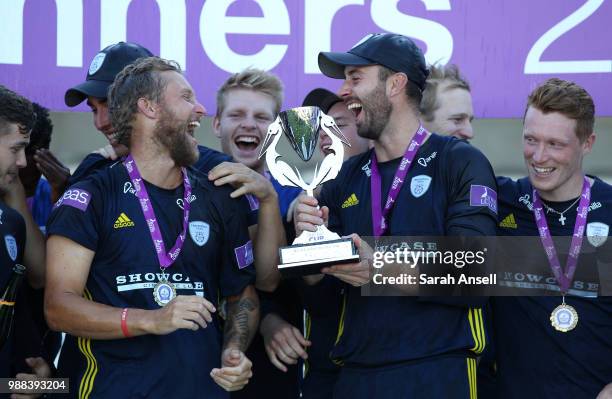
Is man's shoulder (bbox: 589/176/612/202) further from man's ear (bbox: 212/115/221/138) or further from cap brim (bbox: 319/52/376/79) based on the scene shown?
man's ear (bbox: 212/115/221/138)

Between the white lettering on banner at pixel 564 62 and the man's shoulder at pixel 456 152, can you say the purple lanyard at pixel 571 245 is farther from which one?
the white lettering on banner at pixel 564 62

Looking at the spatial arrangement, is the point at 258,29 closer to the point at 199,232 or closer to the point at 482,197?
the point at 199,232

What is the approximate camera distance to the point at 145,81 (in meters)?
3.67

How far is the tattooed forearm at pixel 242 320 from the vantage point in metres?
Answer: 3.60

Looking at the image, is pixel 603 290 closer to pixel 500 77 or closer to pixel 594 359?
pixel 594 359

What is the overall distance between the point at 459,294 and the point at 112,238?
131 cm

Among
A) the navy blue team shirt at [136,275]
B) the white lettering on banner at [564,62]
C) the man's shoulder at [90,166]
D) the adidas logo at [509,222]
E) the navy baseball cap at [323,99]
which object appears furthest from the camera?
the white lettering on banner at [564,62]

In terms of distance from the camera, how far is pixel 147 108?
366cm

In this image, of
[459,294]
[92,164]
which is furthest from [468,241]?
[92,164]

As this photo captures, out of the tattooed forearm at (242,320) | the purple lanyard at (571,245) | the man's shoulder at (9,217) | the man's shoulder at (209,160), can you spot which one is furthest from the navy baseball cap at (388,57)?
the man's shoulder at (9,217)

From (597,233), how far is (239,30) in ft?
7.98

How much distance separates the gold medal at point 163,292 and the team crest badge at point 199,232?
227 mm

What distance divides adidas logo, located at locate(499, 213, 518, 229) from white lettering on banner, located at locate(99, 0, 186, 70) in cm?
216

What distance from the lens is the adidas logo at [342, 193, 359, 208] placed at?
12.2 feet
